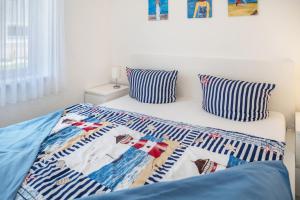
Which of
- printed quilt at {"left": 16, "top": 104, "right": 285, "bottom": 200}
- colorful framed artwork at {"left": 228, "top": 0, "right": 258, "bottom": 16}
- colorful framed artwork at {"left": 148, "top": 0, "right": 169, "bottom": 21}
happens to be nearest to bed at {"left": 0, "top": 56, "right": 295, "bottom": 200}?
printed quilt at {"left": 16, "top": 104, "right": 285, "bottom": 200}

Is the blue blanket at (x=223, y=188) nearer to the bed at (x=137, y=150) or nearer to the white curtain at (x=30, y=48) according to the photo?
the bed at (x=137, y=150)

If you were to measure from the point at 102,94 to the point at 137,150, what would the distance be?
149cm

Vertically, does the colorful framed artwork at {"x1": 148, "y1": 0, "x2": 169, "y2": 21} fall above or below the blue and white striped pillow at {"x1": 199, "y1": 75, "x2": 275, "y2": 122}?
above

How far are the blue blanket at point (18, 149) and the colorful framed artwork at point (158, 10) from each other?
1651 mm

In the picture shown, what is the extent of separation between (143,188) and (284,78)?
1.88m

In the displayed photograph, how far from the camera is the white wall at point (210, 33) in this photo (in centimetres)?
227

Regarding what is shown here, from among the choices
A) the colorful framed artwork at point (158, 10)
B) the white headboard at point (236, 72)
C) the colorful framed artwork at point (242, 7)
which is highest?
the colorful framed artwork at point (158, 10)

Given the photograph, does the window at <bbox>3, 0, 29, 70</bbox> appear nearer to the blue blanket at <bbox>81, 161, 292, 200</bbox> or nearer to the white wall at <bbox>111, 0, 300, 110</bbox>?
the white wall at <bbox>111, 0, 300, 110</bbox>

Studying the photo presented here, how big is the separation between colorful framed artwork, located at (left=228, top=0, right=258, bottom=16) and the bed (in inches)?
19.2

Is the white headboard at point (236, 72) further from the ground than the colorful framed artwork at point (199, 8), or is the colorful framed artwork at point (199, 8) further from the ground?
the colorful framed artwork at point (199, 8)

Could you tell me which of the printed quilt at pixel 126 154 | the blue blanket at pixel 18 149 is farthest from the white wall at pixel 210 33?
the blue blanket at pixel 18 149

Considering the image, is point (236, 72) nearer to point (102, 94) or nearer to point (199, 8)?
point (199, 8)

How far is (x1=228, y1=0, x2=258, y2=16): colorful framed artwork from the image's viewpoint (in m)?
2.35

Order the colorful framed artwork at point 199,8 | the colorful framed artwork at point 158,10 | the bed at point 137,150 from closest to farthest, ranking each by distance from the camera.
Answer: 1. the bed at point 137,150
2. the colorful framed artwork at point 199,8
3. the colorful framed artwork at point 158,10
